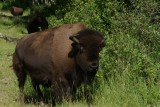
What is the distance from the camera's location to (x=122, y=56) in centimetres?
1006

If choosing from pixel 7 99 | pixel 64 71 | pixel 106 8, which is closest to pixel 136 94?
pixel 64 71

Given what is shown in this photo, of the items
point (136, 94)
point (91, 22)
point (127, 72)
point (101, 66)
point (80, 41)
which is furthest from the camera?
point (91, 22)

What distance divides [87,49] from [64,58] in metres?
0.65

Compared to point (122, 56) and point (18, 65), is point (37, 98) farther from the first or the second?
point (122, 56)

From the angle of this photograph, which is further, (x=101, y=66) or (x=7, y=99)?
(x=101, y=66)

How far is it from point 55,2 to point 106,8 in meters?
9.79

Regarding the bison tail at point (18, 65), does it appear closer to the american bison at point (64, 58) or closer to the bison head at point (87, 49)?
the american bison at point (64, 58)

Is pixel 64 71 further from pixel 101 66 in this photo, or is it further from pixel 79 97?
pixel 101 66

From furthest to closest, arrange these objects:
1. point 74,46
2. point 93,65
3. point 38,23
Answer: point 38,23, point 74,46, point 93,65

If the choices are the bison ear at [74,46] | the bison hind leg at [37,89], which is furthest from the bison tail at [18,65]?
the bison ear at [74,46]

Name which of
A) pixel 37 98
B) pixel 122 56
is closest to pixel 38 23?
pixel 122 56

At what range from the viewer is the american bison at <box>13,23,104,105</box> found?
26.4 feet

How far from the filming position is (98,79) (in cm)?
977

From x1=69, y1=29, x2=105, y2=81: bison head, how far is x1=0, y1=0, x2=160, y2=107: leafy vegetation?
2.67 feet
